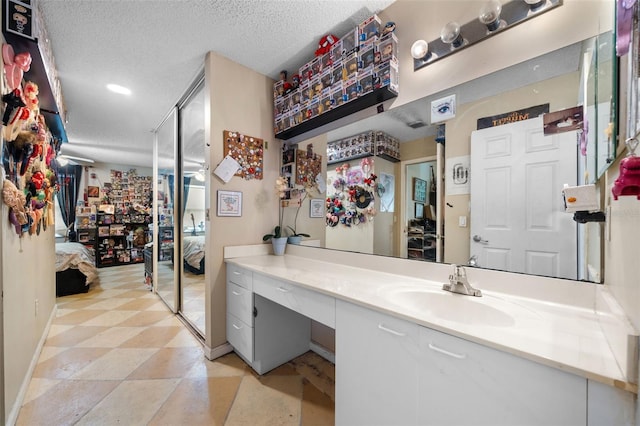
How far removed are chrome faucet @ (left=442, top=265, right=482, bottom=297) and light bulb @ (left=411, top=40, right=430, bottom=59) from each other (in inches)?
47.1

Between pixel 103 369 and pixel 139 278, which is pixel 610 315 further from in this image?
pixel 139 278

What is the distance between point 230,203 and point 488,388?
195 cm

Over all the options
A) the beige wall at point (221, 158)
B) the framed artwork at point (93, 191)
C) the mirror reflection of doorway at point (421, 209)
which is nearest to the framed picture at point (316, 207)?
the beige wall at point (221, 158)

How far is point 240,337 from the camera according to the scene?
6.39 feet

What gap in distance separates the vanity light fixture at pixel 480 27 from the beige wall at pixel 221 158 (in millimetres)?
1401

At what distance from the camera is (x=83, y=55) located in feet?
6.85

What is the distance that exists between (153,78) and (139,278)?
370 cm

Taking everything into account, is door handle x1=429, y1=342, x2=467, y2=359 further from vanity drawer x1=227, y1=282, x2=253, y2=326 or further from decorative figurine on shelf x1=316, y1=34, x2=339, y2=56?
decorative figurine on shelf x1=316, y1=34, x2=339, y2=56

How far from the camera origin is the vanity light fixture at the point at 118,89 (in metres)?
2.58

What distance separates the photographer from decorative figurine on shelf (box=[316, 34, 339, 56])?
1852mm

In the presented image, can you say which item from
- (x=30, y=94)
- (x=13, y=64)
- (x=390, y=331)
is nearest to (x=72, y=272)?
(x=30, y=94)

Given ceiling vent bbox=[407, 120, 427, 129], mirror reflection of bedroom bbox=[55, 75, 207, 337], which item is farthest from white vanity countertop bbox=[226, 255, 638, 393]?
mirror reflection of bedroom bbox=[55, 75, 207, 337]

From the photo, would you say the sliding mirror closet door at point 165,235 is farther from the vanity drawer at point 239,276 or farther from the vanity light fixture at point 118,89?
the vanity drawer at point 239,276

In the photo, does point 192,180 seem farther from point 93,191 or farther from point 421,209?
point 93,191
